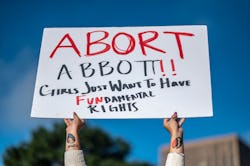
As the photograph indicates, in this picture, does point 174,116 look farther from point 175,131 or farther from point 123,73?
point 123,73

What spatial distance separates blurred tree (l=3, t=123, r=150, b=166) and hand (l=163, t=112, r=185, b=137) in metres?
25.7

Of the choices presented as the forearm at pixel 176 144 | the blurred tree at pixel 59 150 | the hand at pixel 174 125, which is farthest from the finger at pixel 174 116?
the blurred tree at pixel 59 150

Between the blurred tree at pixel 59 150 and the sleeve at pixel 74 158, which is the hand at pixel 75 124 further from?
the blurred tree at pixel 59 150

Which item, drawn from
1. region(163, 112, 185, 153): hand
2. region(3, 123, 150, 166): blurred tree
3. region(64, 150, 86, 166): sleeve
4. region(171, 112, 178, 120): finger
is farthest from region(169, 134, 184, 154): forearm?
region(3, 123, 150, 166): blurred tree

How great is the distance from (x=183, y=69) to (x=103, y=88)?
1.32 ft

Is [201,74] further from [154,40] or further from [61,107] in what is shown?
[61,107]

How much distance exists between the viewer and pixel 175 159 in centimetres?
240

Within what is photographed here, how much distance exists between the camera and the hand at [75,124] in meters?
2.60

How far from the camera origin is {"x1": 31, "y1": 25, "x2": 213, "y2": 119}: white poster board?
2730mm

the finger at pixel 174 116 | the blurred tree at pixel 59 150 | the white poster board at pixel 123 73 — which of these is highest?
the blurred tree at pixel 59 150

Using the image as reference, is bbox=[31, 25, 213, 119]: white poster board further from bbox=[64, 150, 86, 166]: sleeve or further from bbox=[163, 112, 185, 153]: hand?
bbox=[64, 150, 86, 166]: sleeve

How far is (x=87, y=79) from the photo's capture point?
9.25 feet

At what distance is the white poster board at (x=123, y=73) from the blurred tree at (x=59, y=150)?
2536 cm

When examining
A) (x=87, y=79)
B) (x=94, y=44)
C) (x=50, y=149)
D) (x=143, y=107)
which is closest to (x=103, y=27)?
(x=94, y=44)
